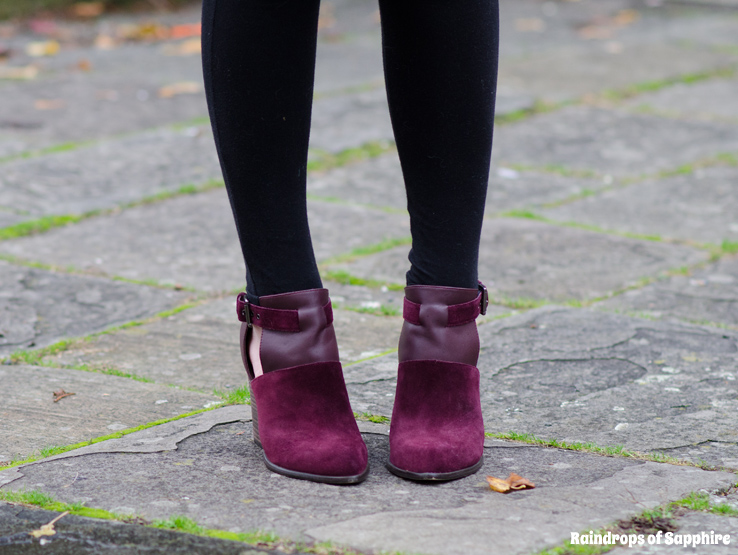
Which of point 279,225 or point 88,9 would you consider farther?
point 88,9

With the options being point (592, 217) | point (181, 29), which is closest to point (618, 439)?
point (592, 217)

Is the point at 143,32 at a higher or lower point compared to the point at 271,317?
higher

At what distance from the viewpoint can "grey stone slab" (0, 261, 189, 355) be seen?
73.3 inches

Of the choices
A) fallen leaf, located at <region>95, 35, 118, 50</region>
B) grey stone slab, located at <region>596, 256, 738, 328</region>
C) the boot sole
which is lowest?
grey stone slab, located at <region>596, 256, 738, 328</region>

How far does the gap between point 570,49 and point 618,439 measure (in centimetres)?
366

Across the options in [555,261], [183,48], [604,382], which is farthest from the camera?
[183,48]

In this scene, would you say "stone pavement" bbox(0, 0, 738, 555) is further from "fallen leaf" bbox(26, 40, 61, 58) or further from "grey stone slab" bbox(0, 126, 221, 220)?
"fallen leaf" bbox(26, 40, 61, 58)

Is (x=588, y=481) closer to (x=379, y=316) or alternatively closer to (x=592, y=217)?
(x=379, y=316)

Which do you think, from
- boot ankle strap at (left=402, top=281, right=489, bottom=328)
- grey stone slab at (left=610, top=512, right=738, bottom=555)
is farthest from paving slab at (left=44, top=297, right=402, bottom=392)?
grey stone slab at (left=610, top=512, right=738, bottom=555)

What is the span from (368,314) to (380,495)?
A: 76cm

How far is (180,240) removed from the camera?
94.4 inches

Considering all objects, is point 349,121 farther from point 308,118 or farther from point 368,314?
point 308,118

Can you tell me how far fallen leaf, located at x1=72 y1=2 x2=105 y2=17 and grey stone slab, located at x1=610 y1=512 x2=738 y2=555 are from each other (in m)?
4.96

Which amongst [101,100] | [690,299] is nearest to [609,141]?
[690,299]
